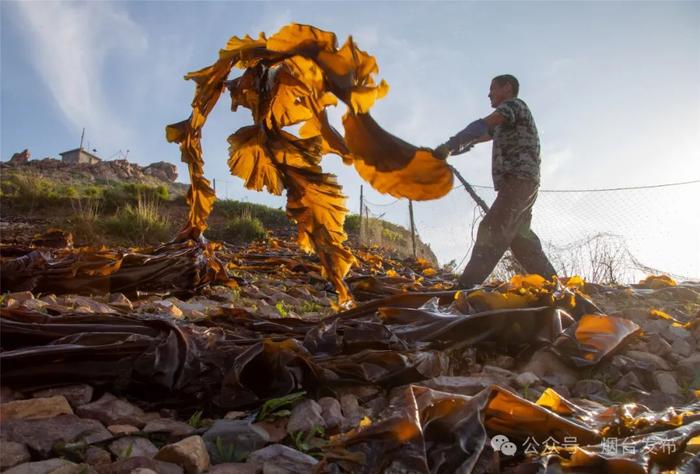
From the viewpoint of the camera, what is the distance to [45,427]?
0.90m

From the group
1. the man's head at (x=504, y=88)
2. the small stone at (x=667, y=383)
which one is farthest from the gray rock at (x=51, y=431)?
the man's head at (x=504, y=88)

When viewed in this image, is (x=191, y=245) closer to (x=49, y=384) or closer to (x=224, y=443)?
(x=49, y=384)

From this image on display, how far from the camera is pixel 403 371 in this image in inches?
50.0

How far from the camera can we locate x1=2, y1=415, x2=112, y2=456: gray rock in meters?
0.85

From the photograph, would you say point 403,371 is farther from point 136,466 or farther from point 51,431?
point 51,431

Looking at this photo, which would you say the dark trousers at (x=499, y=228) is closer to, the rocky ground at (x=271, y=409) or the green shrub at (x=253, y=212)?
the rocky ground at (x=271, y=409)

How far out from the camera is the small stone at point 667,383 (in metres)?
1.45

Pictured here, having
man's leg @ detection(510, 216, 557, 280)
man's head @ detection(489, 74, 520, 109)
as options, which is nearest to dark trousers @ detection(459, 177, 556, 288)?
man's leg @ detection(510, 216, 557, 280)

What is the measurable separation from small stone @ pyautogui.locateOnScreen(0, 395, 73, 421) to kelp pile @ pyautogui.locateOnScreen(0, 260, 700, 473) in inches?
4.6

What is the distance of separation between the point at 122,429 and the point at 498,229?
114 inches

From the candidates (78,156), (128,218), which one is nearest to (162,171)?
(78,156)

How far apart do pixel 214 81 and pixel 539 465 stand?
1.35 meters

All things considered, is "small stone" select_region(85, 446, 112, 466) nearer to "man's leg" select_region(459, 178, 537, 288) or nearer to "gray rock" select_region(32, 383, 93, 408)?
"gray rock" select_region(32, 383, 93, 408)

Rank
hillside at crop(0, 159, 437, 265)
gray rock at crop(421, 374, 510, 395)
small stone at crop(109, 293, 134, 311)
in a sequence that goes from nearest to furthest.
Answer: gray rock at crop(421, 374, 510, 395) < small stone at crop(109, 293, 134, 311) < hillside at crop(0, 159, 437, 265)
